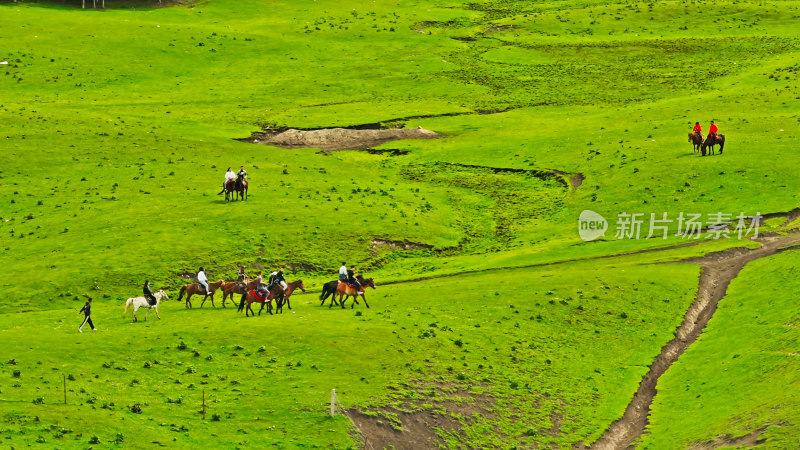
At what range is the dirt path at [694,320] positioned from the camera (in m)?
50.0

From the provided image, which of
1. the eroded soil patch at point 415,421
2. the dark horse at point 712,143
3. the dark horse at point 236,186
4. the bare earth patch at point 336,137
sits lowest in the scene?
the eroded soil patch at point 415,421

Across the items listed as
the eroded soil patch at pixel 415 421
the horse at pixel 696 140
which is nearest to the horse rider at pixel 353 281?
the eroded soil patch at pixel 415 421

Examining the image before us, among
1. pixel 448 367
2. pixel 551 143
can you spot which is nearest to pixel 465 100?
pixel 551 143

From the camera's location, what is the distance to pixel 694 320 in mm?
63906

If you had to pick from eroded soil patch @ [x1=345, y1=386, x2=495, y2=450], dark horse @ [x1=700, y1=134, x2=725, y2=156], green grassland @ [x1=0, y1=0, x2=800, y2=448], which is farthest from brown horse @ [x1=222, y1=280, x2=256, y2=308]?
dark horse @ [x1=700, y1=134, x2=725, y2=156]

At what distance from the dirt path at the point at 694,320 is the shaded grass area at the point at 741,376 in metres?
0.63

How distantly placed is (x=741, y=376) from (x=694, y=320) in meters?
11.2

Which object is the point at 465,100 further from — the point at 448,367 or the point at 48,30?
the point at 448,367

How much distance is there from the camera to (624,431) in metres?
50.0

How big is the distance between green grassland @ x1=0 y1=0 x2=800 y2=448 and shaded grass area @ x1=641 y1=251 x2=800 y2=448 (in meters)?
0.28

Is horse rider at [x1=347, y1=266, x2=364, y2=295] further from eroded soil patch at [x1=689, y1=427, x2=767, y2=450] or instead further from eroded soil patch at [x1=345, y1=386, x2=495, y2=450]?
eroded soil patch at [x1=689, y1=427, x2=767, y2=450]

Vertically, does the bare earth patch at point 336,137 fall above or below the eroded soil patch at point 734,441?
above

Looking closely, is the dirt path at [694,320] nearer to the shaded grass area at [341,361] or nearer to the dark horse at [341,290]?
the shaded grass area at [341,361]

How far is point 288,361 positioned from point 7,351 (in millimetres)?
12924
